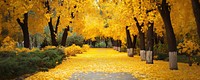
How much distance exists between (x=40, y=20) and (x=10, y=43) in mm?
7621

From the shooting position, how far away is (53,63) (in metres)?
20.9

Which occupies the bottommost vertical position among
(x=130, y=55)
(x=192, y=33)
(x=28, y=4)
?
(x=130, y=55)

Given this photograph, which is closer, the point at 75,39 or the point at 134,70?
the point at 134,70

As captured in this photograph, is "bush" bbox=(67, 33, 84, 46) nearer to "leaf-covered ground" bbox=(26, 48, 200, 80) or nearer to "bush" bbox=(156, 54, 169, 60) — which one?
"bush" bbox=(156, 54, 169, 60)

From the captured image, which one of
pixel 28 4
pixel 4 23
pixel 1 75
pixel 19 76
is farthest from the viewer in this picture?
pixel 4 23

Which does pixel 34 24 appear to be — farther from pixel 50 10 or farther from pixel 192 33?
pixel 192 33

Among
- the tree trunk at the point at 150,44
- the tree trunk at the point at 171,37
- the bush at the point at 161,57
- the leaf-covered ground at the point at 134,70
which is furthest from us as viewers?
the bush at the point at 161,57

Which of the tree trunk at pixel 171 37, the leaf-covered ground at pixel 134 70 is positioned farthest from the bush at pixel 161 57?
the tree trunk at pixel 171 37

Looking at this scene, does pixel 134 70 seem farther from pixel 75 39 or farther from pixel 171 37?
pixel 75 39

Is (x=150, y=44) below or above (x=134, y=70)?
above

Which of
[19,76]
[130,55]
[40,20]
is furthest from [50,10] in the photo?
[19,76]

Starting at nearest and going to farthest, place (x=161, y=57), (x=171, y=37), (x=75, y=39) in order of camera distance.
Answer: (x=171, y=37), (x=161, y=57), (x=75, y=39)

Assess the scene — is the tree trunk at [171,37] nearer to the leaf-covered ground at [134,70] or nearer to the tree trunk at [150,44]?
the leaf-covered ground at [134,70]

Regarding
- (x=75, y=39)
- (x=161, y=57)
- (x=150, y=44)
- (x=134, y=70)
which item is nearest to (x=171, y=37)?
(x=134, y=70)
